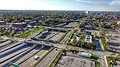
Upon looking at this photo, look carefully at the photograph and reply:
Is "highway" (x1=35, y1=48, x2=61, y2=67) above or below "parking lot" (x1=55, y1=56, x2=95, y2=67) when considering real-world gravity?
above

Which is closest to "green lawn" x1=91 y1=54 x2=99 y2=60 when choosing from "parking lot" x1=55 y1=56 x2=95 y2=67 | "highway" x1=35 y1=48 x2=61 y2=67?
"parking lot" x1=55 y1=56 x2=95 y2=67

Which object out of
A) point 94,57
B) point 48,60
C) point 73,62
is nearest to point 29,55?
point 48,60

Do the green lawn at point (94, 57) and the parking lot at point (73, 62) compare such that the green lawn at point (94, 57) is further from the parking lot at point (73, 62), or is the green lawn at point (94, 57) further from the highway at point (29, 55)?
the highway at point (29, 55)

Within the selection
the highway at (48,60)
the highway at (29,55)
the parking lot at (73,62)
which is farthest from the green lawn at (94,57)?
the highway at (29,55)

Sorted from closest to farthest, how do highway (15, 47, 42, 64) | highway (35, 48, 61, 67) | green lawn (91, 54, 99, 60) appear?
highway (35, 48, 61, 67) → highway (15, 47, 42, 64) → green lawn (91, 54, 99, 60)

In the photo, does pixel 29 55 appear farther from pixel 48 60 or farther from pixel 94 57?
pixel 94 57

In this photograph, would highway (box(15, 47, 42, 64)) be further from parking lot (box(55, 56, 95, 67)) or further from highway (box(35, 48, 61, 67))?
parking lot (box(55, 56, 95, 67))

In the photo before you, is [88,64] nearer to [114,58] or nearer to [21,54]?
[114,58]

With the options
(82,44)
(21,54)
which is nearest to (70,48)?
(82,44)
